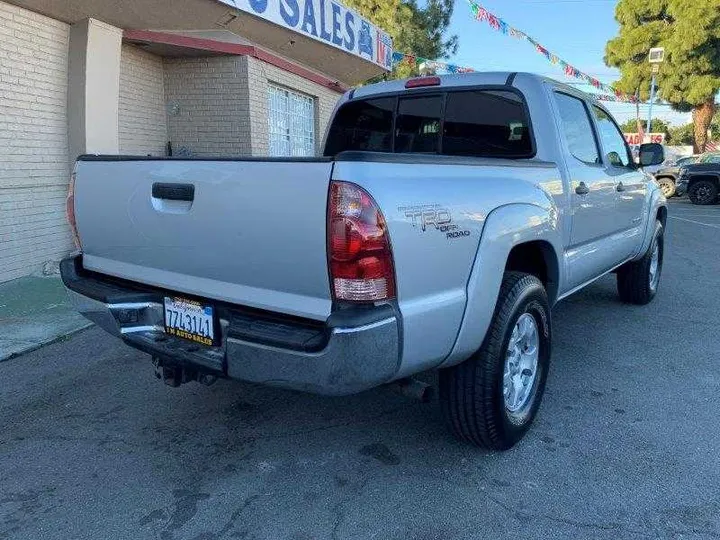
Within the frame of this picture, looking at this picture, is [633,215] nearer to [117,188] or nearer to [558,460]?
[558,460]

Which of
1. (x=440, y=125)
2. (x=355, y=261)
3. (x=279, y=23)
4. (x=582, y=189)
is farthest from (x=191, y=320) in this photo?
(x=279, y=23)

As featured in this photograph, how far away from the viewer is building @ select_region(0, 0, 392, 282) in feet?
22.1

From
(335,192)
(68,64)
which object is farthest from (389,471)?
(68,64)

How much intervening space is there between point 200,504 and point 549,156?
274cm

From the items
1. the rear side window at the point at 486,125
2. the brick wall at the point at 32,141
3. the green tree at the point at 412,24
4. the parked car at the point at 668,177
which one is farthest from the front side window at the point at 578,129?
the parked car at the point at 668,177

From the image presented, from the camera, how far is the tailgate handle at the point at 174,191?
2.56 meters

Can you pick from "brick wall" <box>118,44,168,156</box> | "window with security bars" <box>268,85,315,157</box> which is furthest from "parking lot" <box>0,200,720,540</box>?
"window with security bars" <box>268,85,315,157</box>

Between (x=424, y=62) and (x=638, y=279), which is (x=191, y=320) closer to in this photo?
(x=638, y=279)

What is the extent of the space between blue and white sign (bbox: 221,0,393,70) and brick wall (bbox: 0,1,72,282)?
2.22 meters

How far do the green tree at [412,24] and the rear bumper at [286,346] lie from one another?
53.0 ft

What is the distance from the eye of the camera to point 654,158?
5.34 metres

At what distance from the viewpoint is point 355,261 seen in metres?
2.21

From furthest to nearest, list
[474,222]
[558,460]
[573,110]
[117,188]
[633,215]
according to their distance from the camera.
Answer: [633,215]
[573,110]
[558,460]
[117,188]
[474,222]

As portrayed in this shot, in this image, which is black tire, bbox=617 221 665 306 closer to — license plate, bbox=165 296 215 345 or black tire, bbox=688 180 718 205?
license plate, bbox=165 296 215 345
